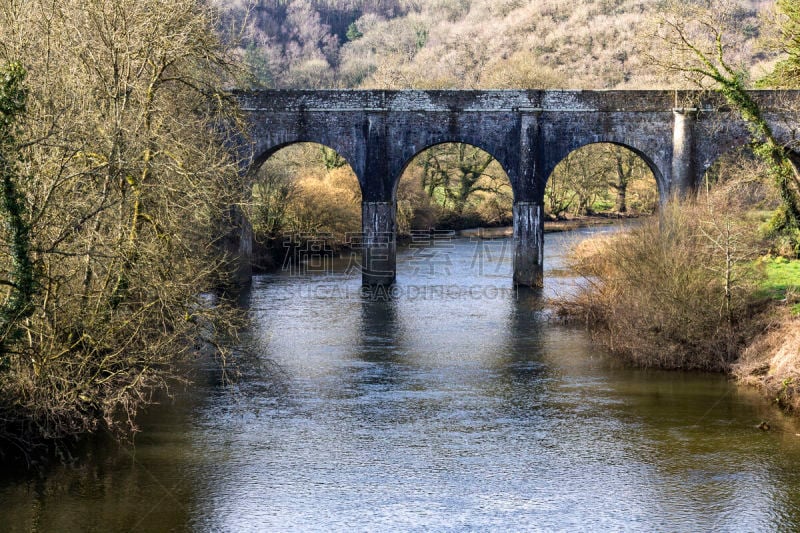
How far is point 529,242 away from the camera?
28.0 meters

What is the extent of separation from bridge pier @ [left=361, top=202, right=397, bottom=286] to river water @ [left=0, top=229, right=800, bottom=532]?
7696mm

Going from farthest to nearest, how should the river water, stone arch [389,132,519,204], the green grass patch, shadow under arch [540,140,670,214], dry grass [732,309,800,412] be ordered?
shadow under arch [540,140,670,214] → stone arch [389,132,519,204] → the green grass patch → dry grass [732,309,800,412] → the river water

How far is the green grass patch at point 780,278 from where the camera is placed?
20172mm

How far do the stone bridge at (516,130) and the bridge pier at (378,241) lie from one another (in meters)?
0.06

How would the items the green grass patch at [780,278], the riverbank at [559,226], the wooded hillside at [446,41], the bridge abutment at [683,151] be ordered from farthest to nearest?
the wooded hillside at [446,41]
the riverbank at [559,226]
the bridge abutment at [683,151]
the green grass patch at [780,278]

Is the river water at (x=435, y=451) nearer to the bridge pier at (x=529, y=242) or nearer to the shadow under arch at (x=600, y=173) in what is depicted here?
the bridge pier at (x=529, y=242)

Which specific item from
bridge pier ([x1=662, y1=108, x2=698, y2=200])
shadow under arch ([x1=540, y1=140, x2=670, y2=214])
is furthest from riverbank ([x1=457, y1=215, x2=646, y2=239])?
bridge pier ([x1=662, y1=108, x2=698, y2=200])

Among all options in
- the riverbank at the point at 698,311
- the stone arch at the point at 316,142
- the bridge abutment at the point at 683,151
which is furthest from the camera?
the stone arch at the point at 316,142

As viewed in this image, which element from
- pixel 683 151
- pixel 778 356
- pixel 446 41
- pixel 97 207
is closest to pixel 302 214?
pixel 683 151

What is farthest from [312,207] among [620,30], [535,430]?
[620,30]

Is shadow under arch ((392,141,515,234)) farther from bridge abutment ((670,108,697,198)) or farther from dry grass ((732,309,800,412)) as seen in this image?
dry grass ((732,309,800,412))

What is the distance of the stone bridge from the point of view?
1068 inches

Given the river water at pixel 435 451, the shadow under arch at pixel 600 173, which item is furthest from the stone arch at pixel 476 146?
the shadow under arch at pixel 600 173

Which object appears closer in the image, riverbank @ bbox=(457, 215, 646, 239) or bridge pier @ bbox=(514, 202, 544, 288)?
bridge pier @ bbox=(514, 202, 544, 288)
